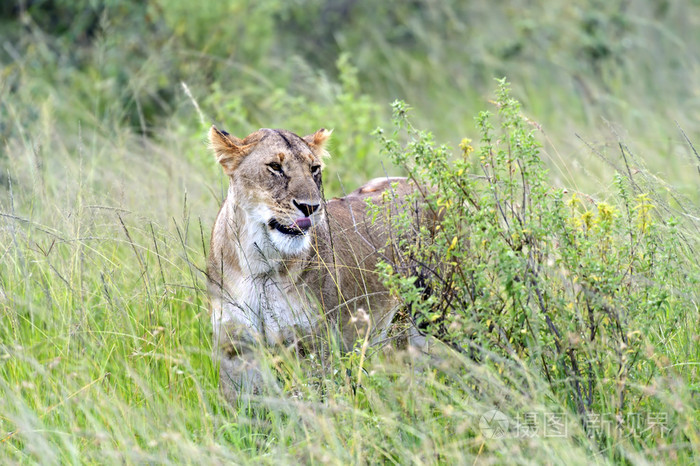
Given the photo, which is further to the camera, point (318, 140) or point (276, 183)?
point (318, 140)

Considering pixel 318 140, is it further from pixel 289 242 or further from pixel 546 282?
pixel 546 282

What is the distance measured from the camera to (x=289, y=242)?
4.18m


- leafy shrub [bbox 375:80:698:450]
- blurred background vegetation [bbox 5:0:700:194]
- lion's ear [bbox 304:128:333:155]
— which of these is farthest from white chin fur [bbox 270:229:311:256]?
blurred background vegetation [bbox 5:0:700:194]

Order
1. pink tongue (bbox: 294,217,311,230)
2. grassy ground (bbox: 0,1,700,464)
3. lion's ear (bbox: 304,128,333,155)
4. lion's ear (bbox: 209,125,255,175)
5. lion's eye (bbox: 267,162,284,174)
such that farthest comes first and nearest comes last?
1. lion's ear (bbox: 304,128,333,155)
2. lion's ear (bbox: 209,125,255,175)
3. lion's eye (bbox: 267,162,284,174)
4. pink tongue (bbox: 294,217,311,230)
5. grassy ground (bbox: 0,1,700,464)

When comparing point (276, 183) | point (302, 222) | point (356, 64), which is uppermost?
point (276, 183)

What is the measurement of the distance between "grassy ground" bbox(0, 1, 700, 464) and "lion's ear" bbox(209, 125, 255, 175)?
1.17ft

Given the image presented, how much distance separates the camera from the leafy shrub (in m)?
3.43

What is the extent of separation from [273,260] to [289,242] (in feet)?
0.57

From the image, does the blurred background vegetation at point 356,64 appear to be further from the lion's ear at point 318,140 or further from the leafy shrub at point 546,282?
the leafy shrub at point 546,282

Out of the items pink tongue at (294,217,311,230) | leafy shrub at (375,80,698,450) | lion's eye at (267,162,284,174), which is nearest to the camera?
leafy shrub at (375,80,698,450)

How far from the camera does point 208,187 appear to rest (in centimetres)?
594

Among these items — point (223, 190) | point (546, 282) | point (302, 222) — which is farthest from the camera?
point (223, 190)

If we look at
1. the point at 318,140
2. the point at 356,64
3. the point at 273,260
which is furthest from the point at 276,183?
the point at 356,64

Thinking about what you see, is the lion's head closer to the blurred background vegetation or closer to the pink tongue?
the pink tongue
